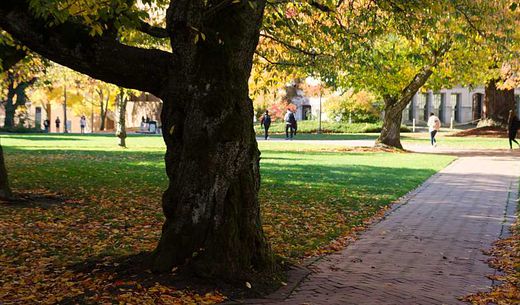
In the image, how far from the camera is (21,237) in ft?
28.9

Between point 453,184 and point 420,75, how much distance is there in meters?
13.5

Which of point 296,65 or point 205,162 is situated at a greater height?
point 296,65

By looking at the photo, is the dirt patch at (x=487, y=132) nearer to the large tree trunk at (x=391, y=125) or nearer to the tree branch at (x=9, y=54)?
the large tree trunk at (x=391, y=125)

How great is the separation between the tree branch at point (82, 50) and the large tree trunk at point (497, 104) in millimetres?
40581

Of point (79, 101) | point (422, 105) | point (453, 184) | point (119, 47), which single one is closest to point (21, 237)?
point (119, 47)

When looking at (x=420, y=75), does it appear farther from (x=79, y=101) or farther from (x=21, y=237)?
(x=79, y=101)

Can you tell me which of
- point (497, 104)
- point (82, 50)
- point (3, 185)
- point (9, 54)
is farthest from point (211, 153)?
point (497, 104)

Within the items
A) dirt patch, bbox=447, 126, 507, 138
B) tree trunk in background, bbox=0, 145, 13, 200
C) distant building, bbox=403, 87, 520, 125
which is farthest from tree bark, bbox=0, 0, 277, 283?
distant building, bbox=403, 87, 520, 125

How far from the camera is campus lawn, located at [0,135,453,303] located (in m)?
6.91

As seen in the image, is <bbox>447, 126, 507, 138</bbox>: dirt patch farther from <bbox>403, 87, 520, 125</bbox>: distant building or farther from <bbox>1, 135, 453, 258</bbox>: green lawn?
<bbox>403, 87, 520, 125</bbox>: distant building

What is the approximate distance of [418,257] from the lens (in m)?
7.86

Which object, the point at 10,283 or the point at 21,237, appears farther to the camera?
the point at 21,237

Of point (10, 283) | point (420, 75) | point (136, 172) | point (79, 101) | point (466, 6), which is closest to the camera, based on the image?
point (10, 283)

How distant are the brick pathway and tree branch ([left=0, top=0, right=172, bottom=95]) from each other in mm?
2528
